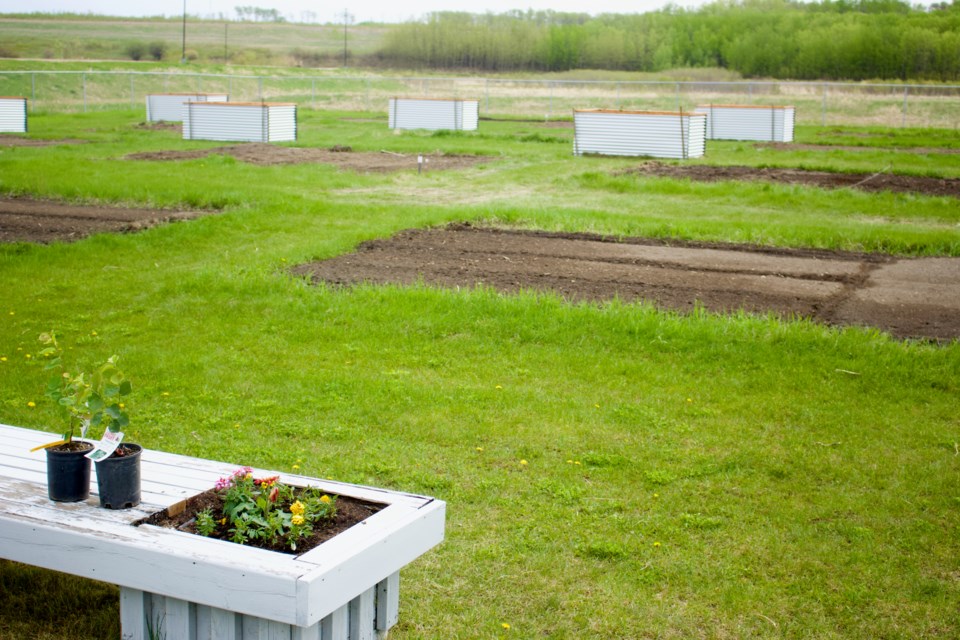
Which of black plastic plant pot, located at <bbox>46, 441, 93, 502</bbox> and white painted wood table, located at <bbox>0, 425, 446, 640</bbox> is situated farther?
black plastic plant pot, located at <bbox>46, 441, 93, 502</bbox>

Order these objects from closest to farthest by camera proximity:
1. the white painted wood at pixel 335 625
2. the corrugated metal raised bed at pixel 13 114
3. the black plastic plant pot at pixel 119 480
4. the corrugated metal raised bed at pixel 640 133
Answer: the white painted wood at pixel 335 625 < the black plastic plant pot at pixel 119 480 < the corrugated metal raised bed at pixel 640 133 < the corrugated metal raised bed at pixel 13 114

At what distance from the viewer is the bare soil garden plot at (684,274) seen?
8.77 meters

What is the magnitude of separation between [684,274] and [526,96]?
43.2 meters

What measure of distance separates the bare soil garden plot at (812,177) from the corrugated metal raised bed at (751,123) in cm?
1065

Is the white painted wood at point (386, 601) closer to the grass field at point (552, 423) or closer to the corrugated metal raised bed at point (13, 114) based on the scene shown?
the grass field at point (552, 423)

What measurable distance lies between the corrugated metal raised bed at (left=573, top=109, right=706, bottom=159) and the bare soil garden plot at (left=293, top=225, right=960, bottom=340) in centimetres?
1079

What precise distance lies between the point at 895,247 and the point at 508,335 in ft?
20.5

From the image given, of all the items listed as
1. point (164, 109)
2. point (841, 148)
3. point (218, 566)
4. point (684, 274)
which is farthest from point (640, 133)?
point (218, 566)

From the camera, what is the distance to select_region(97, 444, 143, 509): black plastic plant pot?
3.41 metres

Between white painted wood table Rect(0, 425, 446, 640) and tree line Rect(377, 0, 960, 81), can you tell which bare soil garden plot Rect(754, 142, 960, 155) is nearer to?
white painted wood table Rect(0, 425, 446, 640)

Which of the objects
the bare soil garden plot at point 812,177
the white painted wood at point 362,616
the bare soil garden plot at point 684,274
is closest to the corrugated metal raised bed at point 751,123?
the bare soil garden plot at point 812,177

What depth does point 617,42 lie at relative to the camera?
91562mm

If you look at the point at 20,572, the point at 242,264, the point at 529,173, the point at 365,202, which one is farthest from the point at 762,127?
the point at 20,572

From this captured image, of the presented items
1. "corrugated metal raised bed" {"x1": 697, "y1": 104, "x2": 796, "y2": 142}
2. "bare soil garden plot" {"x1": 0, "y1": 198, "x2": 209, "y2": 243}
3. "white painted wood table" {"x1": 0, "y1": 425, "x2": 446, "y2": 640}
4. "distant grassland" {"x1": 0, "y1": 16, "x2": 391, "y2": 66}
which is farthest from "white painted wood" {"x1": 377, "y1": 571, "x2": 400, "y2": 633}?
"distant grassland" {"x1": 0, "y1": 16, "x2": 391, "y2": 66}
